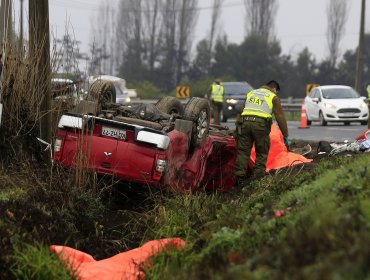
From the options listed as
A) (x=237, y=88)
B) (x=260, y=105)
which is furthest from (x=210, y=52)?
(x=260, y=105)

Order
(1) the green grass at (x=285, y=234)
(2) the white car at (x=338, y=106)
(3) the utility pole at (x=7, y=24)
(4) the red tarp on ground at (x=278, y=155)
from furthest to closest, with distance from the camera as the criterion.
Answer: (2) the white car at (x=338, y=106) < (4) the red tarp on ground at (x=278, y=155) < (3) the utility pole at (x=7, y=24) < (1) the green grass at (x=285, y=234)

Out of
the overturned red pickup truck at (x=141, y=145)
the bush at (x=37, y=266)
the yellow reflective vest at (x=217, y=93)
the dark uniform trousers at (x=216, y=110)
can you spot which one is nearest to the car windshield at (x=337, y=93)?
the yellow reflective vest at (x=217, y=93)

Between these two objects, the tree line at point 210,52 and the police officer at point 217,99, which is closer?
the police officer at point 217,99

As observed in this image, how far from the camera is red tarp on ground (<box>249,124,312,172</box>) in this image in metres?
11.5

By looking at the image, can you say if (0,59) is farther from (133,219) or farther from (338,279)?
(338,279)

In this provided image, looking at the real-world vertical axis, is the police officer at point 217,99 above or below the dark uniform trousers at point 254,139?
below

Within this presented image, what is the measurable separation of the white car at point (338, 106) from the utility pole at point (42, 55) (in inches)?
674

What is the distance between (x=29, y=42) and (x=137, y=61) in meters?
63.0

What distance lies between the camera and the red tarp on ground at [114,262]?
20.2ft

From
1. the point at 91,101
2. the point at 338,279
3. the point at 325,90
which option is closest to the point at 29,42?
the point at 91,101

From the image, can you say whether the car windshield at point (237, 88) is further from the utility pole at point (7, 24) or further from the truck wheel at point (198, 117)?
the truck wheel at point (198, 117)

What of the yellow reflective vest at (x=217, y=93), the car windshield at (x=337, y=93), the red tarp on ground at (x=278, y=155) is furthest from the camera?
the yellow reflective vest at (x=217, y=93)

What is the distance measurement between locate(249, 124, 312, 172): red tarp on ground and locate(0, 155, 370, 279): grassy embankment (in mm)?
2546

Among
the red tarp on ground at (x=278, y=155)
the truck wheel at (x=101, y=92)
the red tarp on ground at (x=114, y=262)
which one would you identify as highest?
the truck wheel at (x=101, y=92)
